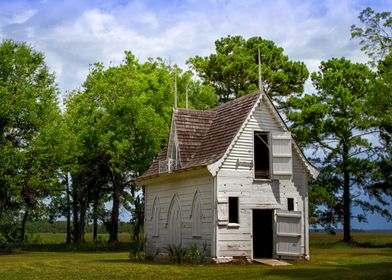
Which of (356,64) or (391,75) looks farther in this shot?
(356,64)

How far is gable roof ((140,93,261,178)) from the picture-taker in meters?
30.0

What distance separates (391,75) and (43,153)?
29121 millimetres

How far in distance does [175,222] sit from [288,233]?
6.46 m

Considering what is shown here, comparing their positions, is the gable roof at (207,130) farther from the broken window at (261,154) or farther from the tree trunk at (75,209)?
the tree trunk at (75,209)

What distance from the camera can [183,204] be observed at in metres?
31.4

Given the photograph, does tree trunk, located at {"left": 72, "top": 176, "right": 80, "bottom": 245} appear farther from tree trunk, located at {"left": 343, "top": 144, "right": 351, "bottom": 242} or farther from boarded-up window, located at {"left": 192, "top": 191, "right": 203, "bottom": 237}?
boarded-up window, located at {"left": 192, "top": 191, "right": 203, "bottom": 237}

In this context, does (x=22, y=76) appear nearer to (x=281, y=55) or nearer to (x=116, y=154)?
(x=116, y=154)

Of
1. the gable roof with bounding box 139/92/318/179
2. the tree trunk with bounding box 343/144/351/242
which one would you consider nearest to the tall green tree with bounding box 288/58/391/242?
the tree trunk with bounding box 343/144/351/242

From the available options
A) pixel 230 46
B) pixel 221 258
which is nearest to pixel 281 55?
pixel 230 46

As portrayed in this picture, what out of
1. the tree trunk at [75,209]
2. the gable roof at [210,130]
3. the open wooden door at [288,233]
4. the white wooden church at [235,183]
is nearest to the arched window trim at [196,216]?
the white wooden church at [235,183]

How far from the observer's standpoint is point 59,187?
165 feet

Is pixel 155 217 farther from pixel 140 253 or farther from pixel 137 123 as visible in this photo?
pixel 137 123

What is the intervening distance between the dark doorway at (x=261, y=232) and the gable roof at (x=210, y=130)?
162 inches

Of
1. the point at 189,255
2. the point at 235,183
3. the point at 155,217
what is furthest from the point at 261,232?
the point at 155,217
